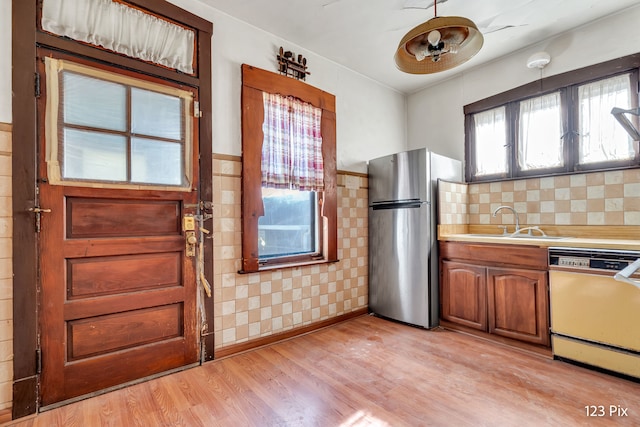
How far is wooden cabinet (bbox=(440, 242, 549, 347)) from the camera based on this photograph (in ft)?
7.64

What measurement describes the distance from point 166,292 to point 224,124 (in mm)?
1314

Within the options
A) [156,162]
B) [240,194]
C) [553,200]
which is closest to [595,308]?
[553,200]

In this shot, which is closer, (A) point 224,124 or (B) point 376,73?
(A) point 224,124

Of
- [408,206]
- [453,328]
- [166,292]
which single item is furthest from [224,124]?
[453,328]

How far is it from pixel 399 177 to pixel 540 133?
1376 mm

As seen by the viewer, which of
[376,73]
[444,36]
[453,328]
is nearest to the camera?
[444,36]

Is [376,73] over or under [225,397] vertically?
Answer: over

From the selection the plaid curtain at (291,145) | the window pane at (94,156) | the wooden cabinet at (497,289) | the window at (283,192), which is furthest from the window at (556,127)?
the window pane at (94,156)

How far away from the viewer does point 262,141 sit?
2514mm

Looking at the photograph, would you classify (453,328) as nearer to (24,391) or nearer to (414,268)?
(414,268)

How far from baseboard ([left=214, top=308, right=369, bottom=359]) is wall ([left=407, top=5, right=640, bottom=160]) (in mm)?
2271

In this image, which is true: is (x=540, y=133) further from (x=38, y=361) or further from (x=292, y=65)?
(x=38, y=361)

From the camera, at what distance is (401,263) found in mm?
A: 3076

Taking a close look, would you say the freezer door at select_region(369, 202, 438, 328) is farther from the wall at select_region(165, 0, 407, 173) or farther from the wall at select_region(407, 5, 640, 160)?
the wall at select_region(407, 5, 640, 160)
